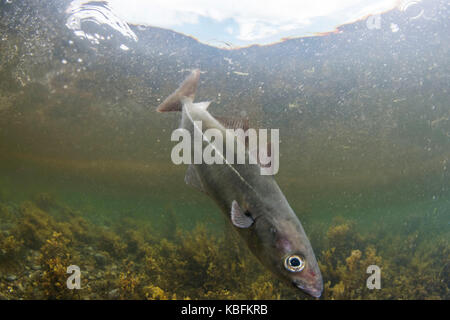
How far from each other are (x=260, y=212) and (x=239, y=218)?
0.86ft

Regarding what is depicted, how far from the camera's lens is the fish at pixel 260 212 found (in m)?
2.48

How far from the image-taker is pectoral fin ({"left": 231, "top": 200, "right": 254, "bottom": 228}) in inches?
102

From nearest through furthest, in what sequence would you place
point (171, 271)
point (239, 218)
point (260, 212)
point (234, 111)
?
1. point (239, 218)
2. point (260, 212)
3. point (171, 271)
4. point (234, 111)

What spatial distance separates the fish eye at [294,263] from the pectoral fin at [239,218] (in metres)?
0.51

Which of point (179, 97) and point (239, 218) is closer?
point (239, 218)

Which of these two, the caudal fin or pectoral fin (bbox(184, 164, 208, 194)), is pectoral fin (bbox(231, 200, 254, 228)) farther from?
the caudal fin

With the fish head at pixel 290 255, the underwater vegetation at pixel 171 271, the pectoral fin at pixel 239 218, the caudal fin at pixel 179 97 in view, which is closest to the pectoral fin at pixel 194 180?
the pectoral fin at pixel 239 218

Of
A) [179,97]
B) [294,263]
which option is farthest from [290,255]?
[179,97]

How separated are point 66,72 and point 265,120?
35.0 ft

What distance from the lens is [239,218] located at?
2641mm

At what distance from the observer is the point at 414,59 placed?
10.8m

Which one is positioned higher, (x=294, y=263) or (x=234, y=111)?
(x=234, y=111)

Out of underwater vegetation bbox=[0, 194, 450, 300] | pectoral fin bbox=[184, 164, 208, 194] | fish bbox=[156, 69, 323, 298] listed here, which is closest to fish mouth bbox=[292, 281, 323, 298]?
fish bbox=[156, 69, 323, 298]

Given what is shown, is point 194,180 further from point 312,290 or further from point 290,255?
point 312,290
